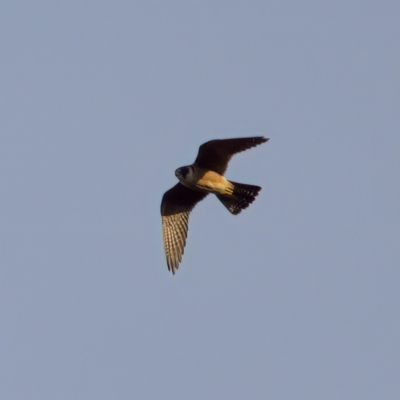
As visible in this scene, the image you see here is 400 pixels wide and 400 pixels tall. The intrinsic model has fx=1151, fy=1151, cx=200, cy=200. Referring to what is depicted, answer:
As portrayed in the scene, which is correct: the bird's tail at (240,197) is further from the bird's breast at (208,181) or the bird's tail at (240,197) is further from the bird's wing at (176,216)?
the bird's wing at (176,216)

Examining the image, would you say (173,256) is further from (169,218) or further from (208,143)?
(208,143)

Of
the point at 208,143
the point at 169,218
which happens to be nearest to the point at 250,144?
the point at 208,143

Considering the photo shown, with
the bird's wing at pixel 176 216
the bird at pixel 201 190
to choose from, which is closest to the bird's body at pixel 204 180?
the bird at pixel 201 190

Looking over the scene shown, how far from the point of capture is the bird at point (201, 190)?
19688 millimetres

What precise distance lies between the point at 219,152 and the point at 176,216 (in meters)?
1.95

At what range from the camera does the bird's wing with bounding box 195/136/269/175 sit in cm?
1938

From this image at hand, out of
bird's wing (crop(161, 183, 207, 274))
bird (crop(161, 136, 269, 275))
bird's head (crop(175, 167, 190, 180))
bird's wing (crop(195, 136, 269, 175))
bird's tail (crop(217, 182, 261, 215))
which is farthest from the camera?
bird's wing (crop(161, 183, 207, 274))

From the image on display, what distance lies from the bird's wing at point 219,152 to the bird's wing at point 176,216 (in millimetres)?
1112

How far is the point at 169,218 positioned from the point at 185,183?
4.09 ft

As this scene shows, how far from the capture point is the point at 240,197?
66.8 feet

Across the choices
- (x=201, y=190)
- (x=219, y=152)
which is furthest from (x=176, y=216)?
(x=219, y=152)

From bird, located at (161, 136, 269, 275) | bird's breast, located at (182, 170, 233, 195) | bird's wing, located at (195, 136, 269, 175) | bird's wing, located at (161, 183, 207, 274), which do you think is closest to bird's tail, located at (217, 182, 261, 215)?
bird, located at (161, 136, 269, 275)

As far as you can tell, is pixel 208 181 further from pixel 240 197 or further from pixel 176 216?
pixel 176 216

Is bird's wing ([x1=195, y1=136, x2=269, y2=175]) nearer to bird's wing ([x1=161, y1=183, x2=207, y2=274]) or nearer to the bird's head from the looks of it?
the bird's head
